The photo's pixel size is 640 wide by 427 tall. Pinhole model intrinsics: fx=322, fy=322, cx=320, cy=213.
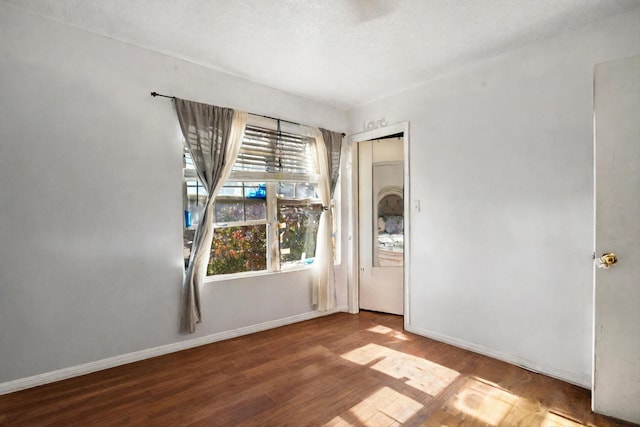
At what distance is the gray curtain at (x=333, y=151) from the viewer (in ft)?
13.4

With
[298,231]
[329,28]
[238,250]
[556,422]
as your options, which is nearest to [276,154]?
[298,231]

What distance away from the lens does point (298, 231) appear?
13.1 feet

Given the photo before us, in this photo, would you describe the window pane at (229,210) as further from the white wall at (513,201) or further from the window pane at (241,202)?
the white wall at (513,201)

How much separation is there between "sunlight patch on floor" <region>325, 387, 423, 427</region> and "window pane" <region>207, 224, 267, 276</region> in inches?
74.5

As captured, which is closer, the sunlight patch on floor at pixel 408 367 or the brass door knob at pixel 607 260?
the brass door knob at pixel 607 260

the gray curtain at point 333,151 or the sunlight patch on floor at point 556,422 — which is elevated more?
the gray curtain at point 333,151

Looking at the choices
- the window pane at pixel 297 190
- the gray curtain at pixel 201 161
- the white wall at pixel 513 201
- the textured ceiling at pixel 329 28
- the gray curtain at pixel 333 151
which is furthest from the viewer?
the gray curtain at pixel 333 151

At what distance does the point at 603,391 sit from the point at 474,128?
7.27 ft

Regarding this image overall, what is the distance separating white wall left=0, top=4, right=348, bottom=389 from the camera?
2.33m

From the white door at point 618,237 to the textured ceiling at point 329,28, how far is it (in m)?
0.70

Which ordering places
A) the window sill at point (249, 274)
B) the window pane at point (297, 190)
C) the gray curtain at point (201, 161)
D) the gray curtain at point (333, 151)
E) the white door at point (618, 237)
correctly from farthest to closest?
the gray curtain at point (333, 151) → the window pane at point (297, 190) → the window sill at point (249, 274) → the gray curtain at point (201, 161) → the white door at point (618, 237)

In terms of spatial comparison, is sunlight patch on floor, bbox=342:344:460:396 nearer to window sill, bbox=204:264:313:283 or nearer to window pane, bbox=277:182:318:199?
window sill, bbox=204:264:313:283

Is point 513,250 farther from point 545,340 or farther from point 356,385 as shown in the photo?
point 356,385

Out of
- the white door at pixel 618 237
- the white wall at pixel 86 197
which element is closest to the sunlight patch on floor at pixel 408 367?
the white door at pixel 618 237
